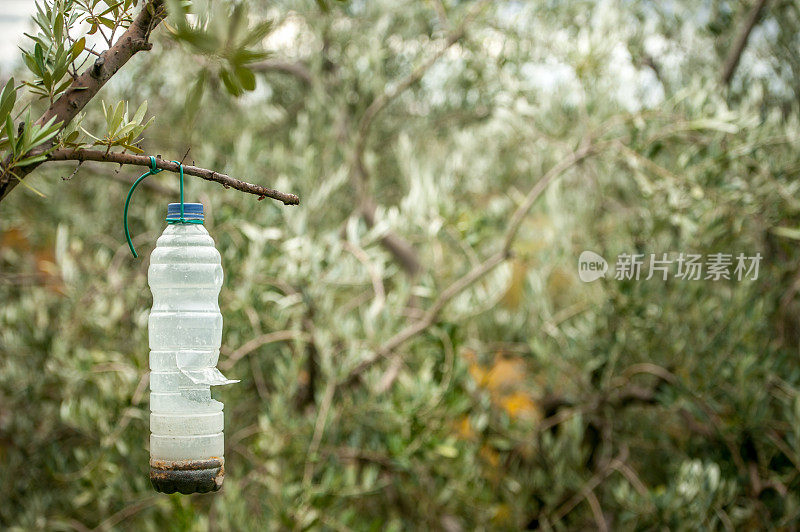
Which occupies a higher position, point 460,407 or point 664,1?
point 664,1

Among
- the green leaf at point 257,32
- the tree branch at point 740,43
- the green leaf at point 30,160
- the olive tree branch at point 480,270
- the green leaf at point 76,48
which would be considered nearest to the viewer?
the green leaf at point 257,32

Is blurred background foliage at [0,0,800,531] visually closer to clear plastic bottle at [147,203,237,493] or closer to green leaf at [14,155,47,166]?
clear plastic bottle at [147,203,237,493]

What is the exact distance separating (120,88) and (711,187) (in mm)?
3133

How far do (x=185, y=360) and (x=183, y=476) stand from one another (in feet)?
0.62

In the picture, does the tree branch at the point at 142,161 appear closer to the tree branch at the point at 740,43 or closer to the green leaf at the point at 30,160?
the green leaf at the point at 30,160

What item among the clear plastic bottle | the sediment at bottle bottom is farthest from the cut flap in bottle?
the sediment at bottle bottom

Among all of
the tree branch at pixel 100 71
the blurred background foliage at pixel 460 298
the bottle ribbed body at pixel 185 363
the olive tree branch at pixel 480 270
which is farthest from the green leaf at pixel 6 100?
the olive tree branch at pixel 480 270

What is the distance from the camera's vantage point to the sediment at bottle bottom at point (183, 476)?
128 cm

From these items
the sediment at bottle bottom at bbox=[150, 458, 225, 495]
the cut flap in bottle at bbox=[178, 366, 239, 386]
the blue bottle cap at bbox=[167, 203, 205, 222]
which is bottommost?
the sediment at bottle bottom at bbox=[150, 458, 225, 495]

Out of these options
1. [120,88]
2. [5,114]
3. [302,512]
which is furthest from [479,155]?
[5,114]

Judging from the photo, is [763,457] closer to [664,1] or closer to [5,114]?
[664,1]

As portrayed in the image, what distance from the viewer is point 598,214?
4168 mm

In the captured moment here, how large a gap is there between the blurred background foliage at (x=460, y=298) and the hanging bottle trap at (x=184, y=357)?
1.44m

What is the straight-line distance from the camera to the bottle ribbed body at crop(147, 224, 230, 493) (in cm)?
129
